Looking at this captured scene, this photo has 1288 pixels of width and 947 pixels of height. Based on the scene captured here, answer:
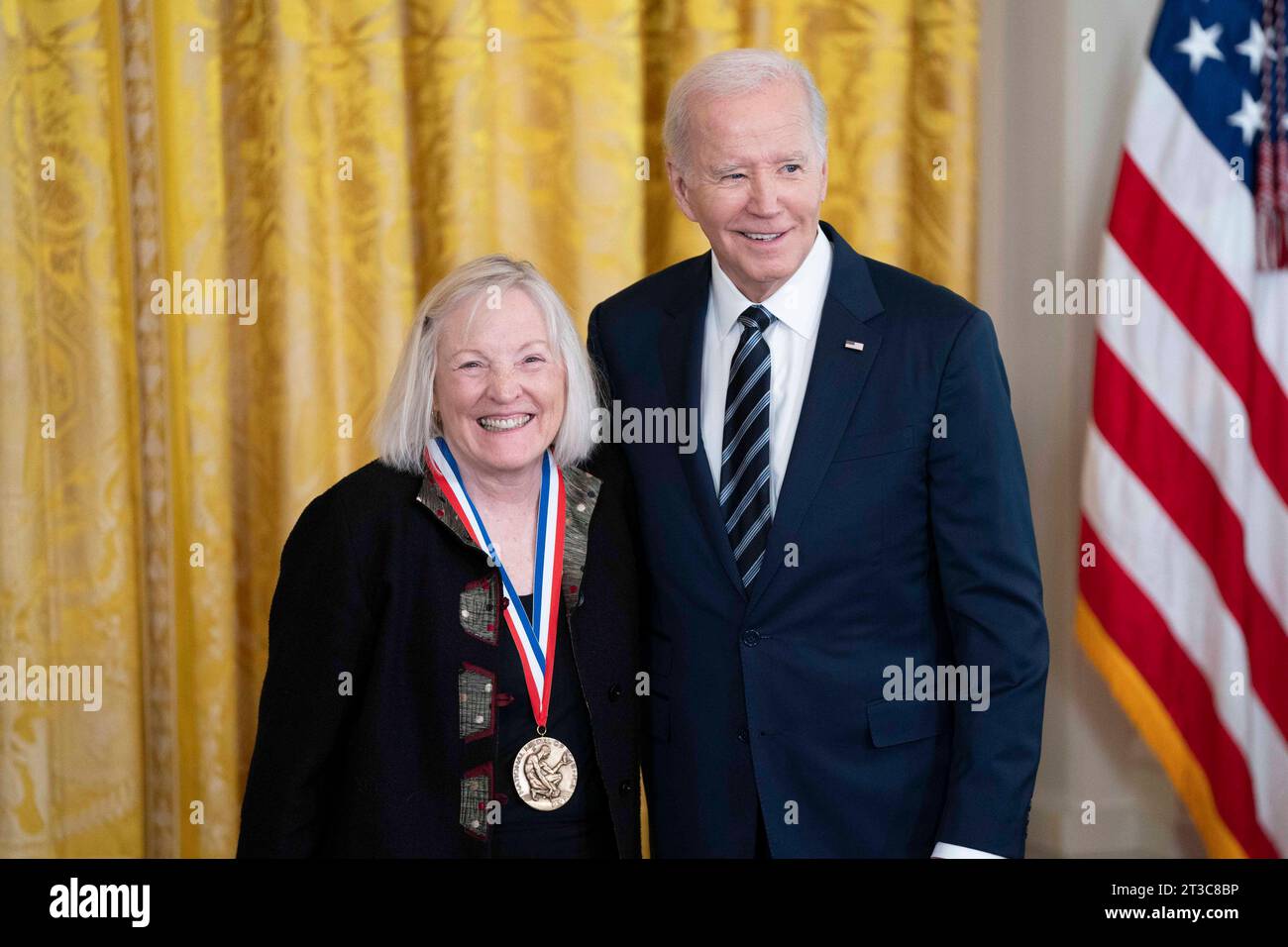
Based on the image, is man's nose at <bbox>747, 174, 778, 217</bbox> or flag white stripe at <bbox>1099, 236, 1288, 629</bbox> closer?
man's nose at <bbox>747, 174, 778, 217</bbox>

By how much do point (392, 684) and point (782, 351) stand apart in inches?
32.3

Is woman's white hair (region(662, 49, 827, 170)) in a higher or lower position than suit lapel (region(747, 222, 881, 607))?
higher

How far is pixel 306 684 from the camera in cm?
190

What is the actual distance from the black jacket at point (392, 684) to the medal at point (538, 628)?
0.02 m

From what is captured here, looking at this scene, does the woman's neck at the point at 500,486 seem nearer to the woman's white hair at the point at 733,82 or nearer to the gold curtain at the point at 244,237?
the woman's white hair at the point at 733,82

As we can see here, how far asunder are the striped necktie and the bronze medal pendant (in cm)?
41

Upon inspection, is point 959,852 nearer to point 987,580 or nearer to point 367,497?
point 987,580

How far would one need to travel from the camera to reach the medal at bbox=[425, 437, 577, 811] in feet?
6.18

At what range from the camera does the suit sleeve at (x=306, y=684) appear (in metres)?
1.88
